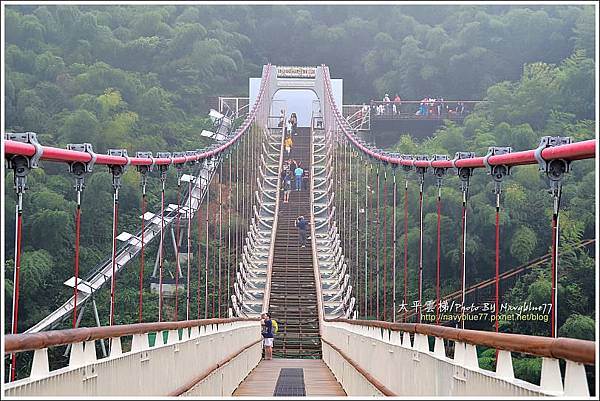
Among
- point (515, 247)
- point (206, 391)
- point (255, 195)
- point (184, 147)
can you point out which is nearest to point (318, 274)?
point (255, 195)

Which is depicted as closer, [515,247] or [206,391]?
[206,391]

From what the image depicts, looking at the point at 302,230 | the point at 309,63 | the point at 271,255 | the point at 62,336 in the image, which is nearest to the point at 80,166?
the point at 62,336

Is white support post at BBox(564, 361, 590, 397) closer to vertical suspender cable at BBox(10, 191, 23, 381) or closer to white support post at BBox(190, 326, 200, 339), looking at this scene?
vertical suspender cable at BBox(10, 191, 23, 381)

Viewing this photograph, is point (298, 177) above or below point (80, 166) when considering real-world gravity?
above

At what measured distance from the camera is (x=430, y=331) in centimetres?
702

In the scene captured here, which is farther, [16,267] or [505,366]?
[16,267]

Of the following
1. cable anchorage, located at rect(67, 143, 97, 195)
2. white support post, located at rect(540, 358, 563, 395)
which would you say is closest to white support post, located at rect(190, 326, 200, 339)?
cable anchorage, located at rect(67, 143, 97, 195)

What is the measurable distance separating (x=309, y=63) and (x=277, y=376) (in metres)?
72.7

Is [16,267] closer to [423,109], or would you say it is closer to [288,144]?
[288,144]

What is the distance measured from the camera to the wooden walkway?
13.1m

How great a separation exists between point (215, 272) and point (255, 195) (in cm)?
296

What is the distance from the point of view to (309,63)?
8850 centimetres

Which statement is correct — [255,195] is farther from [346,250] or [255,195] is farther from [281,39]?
[281,39]

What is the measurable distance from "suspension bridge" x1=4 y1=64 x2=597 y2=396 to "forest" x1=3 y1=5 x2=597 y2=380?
1.93 meters
